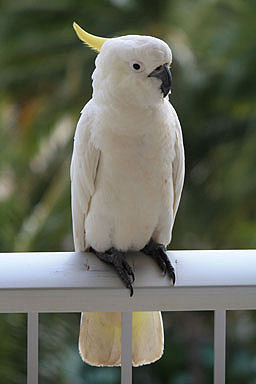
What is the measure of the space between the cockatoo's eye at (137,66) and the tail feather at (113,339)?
0.46m

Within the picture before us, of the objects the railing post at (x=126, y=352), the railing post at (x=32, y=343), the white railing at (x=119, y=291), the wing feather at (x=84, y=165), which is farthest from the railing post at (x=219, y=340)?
the wing feather at (x=84, y=165)

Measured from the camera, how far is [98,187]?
1.15 meters

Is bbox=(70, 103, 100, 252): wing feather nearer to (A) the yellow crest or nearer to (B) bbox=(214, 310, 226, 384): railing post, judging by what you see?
(A) the yellow crest

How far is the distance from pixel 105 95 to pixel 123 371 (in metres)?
0.50

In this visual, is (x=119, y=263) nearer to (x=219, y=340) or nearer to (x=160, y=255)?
(x=160, y=255)

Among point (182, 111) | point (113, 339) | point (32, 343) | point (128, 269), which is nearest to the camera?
point (32, 343)

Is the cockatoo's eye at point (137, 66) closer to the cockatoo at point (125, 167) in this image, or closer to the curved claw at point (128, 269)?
the cockatoo at point (125, 167)

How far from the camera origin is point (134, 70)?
1.05m

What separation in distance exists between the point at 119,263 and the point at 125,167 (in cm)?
19

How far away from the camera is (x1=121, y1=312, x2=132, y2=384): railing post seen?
33.6 inches

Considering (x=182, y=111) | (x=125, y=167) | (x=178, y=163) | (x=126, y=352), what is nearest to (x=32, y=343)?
(x=126, y=352)

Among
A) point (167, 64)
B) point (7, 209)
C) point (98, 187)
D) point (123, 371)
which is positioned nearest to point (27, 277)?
point (123, 371)

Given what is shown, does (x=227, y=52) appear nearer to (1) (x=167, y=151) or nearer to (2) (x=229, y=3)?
(2) (x=229, y=3)

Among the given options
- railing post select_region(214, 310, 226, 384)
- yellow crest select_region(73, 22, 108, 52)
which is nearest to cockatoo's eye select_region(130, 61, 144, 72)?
yellow crest select_region(73, 22, 108, 52)
